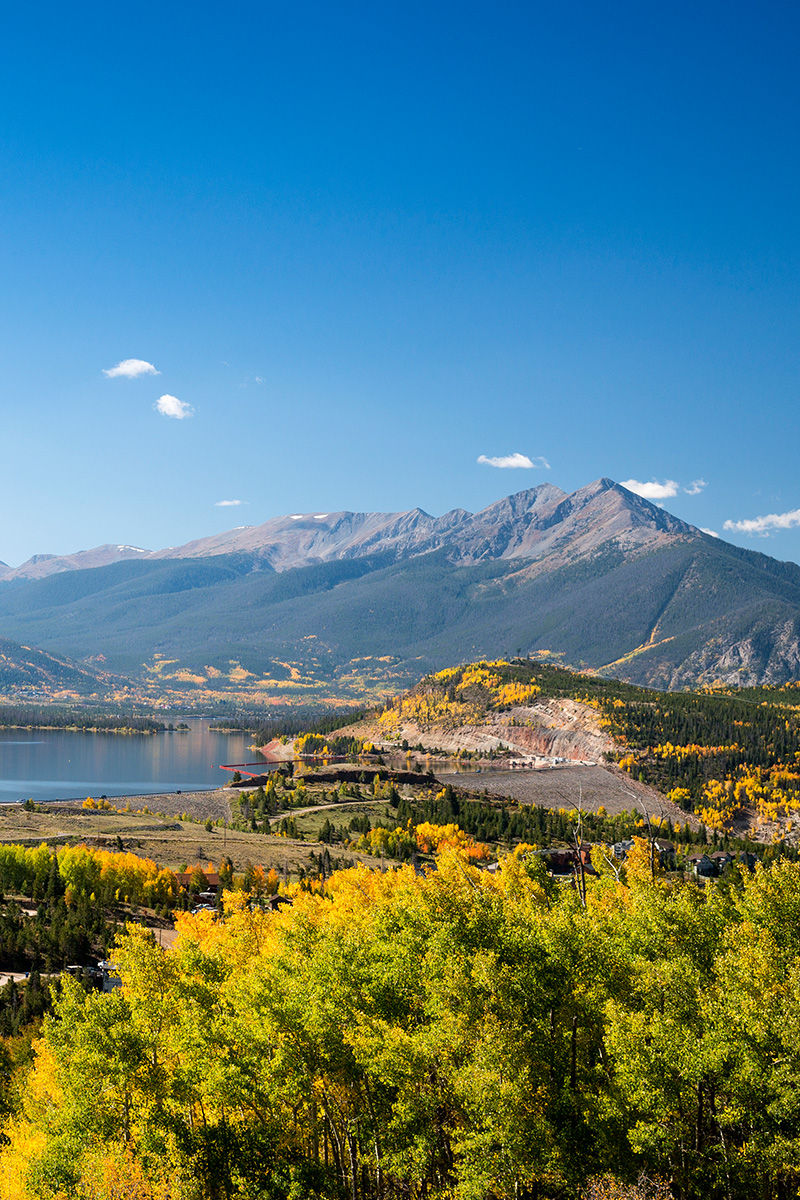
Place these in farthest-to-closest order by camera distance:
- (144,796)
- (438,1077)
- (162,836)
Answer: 1. (144,796)
2. (162,836)
3. (438,1077)

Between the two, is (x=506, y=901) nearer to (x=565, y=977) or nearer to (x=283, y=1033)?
(x=565, y=977)

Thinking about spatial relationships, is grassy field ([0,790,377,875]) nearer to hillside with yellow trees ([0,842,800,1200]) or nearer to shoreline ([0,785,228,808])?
shoreline ([0,785,228,808])

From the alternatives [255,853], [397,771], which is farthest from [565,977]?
[397,771]

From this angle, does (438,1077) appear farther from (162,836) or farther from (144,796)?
(144,796)

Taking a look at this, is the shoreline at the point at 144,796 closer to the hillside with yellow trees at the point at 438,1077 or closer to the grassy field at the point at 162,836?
the grassy field at the point at 162,836

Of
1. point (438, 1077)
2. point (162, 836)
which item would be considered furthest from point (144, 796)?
point (438, 1077)

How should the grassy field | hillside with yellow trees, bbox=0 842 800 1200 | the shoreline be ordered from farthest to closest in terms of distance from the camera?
1. the shoreline
2. the grassy field
3. hillside with yellow trees, bbox=0 842 800 1200

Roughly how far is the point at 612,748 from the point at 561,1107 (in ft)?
543

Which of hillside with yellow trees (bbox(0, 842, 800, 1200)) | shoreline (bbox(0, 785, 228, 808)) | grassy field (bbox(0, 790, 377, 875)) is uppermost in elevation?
hillside with yellow trees (bbox(0, 842, 800, 1200))

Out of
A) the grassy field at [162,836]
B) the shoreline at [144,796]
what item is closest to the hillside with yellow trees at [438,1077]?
the grassy field at [162,836]

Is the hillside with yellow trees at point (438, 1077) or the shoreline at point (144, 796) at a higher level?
the hillside with yellow trees at point (438, 1077)

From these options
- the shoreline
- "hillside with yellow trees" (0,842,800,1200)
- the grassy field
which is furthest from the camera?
the shoreline

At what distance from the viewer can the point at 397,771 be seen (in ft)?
587

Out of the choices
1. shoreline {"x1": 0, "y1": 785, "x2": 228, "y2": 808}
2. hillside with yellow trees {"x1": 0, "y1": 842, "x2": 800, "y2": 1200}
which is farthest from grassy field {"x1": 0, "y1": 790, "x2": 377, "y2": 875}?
hillside with yellow trees {"x1": 0, "y1": 842, "x2": 800, "y2": 1200}
